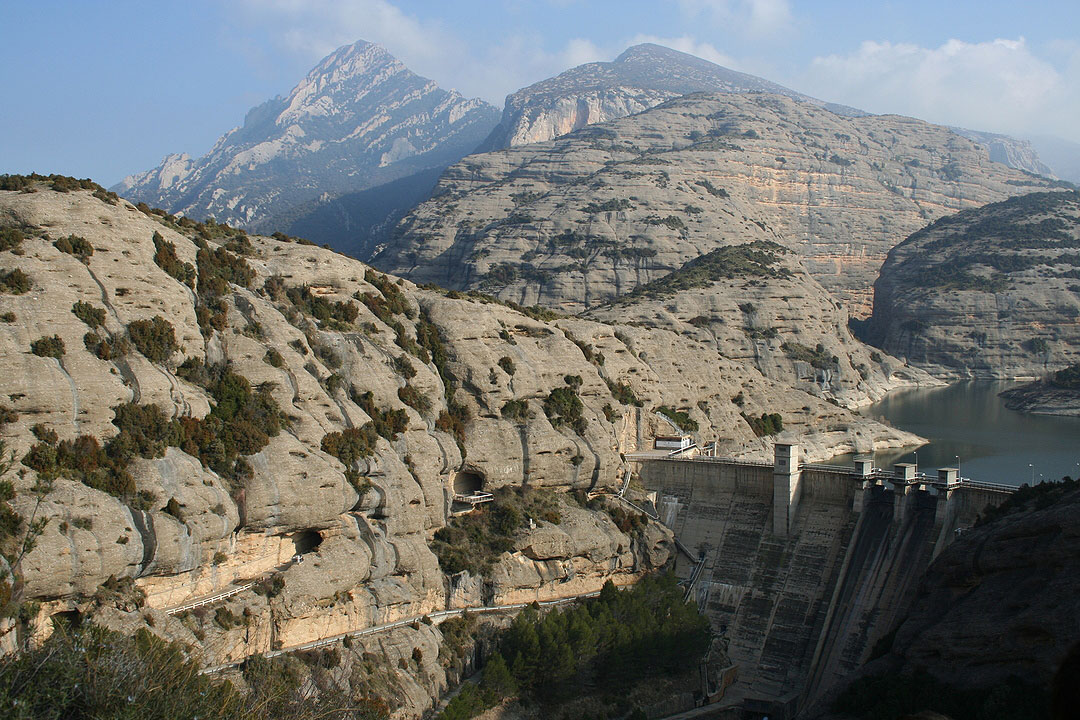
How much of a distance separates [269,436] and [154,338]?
252 inches

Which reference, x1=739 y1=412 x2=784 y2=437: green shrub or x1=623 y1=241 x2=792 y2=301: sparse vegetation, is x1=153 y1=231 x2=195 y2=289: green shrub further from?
x1=623 y1=241 x2=792 y2=301: sparse vegetation

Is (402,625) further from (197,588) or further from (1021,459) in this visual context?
(1021,459)

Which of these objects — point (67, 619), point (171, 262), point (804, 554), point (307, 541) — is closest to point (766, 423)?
point (804, 554)

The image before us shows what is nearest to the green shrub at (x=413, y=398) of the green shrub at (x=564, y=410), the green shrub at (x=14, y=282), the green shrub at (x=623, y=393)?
the green shrub at (x=564, y=410)

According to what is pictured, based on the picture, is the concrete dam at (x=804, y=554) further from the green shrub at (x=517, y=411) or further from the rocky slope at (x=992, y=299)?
the rocky slope at (x=992, y=299)

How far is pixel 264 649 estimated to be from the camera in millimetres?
40031

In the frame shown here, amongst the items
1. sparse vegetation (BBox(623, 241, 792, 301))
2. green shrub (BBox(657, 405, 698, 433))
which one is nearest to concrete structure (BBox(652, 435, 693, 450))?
green shrub (BBox(657, 405, 698, 433))

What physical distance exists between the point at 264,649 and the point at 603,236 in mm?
131445

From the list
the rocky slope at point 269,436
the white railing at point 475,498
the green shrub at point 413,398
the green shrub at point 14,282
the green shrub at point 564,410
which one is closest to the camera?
the rocky slope at point 269,436

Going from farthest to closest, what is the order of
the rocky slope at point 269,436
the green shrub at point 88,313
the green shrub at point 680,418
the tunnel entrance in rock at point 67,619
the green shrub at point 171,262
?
the green shrub at point 680,418, the green shrub at point 171,262, the green shrub at point 88,313, the rocky slope at point 269,436, the tunnel entrance in rock at point 67,619

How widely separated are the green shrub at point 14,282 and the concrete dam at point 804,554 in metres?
35.5

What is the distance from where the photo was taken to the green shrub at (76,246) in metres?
42.1

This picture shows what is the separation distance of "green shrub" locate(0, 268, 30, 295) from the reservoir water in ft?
196

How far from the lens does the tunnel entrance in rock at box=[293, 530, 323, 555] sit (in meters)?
44.7
